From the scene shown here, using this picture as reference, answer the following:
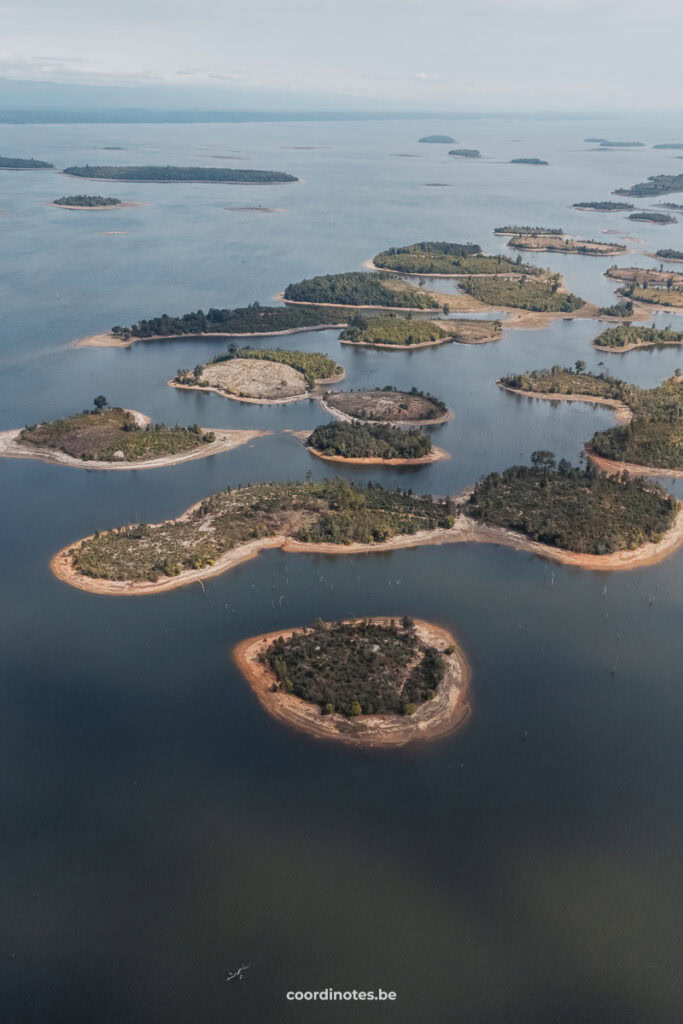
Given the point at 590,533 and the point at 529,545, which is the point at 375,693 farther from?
the point at 590,533

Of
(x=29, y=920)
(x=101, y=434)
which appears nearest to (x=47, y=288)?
(x=101, y=434)

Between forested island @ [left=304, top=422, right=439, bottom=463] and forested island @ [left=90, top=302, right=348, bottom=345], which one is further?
forested island @ [left=90, top=302, right=348, bottom=345]

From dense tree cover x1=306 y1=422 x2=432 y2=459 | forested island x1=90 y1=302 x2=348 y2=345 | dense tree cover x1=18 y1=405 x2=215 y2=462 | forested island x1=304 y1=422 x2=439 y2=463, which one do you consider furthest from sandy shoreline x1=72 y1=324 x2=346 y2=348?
forested island x1=304 y1=422 x2=439 y2=463

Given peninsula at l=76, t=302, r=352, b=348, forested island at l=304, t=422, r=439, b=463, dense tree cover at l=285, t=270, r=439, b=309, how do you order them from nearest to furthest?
forested island at l=304, t=422, r=439, b=463
peninsula at l=76, t=302, r=352, b=348
dense tree cover at l=285, t=270, r=439, b=309

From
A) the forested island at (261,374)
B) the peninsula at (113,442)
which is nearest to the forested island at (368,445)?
the peninsula at (113,442)

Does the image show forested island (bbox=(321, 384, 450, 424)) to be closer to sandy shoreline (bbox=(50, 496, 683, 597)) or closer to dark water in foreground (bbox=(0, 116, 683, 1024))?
sandy shoreline (bbox=(50, 496, 683, 597))

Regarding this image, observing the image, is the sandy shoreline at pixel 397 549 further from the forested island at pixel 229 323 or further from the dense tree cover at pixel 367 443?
the forested island at pixel 229 323

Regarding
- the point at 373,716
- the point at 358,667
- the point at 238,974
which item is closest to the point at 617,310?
the point at 358,667
